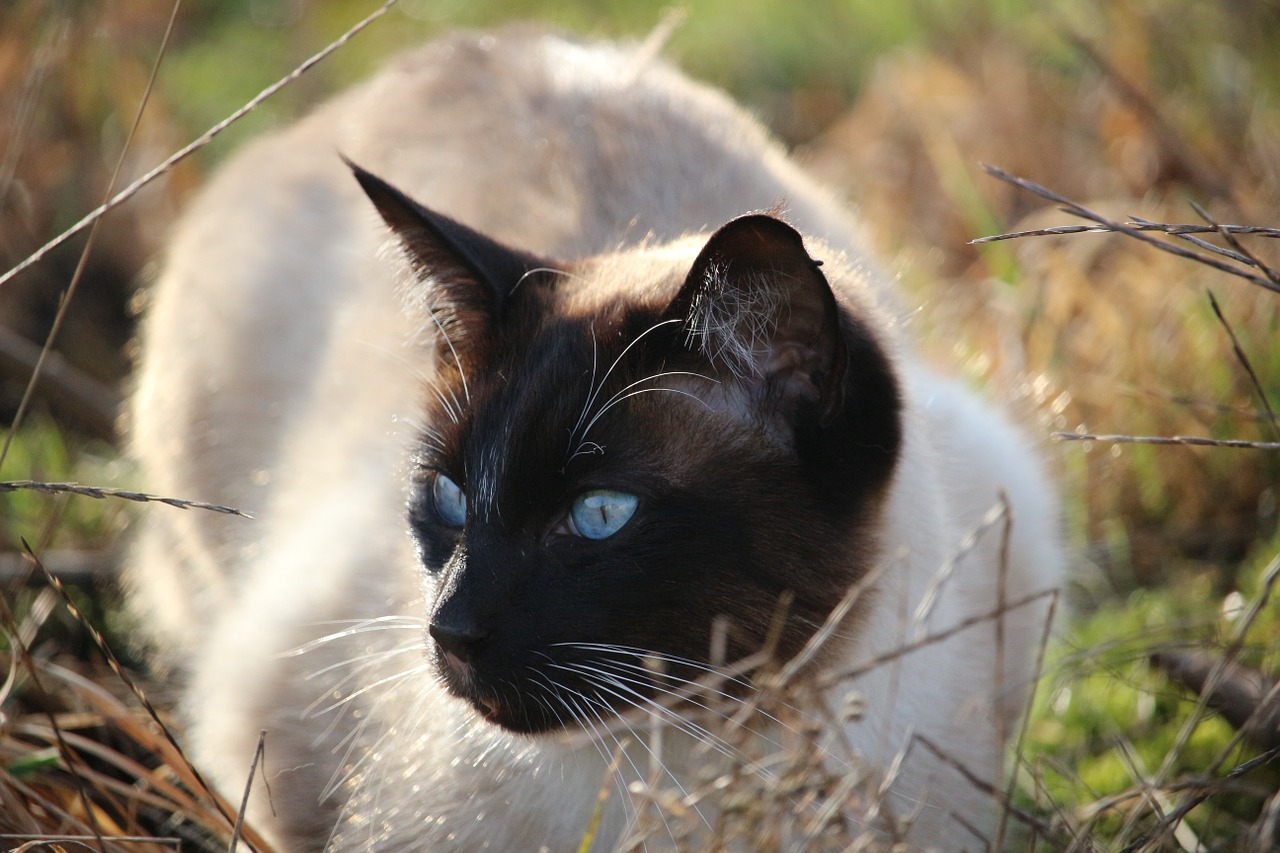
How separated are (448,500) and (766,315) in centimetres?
68

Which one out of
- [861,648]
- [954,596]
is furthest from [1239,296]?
[861,648]

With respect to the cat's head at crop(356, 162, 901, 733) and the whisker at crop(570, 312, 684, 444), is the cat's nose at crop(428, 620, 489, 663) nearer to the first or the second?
the cat's head at crop(356, 162, 901, 733)

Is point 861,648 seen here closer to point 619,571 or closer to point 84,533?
point 619,571

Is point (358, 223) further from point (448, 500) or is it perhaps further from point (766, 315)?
point (766, 315)

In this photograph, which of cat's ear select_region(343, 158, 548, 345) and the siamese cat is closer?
the siamese cat

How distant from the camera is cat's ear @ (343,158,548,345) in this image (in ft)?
6.82

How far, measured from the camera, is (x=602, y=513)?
1.91 meters

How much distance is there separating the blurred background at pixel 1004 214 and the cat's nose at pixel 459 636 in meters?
0.92

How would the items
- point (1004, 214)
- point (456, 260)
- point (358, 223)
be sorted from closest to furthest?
point (456, 260), point (358, 223), point (1004, 214)

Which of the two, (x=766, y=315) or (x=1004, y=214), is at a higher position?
(x=766, y=315)

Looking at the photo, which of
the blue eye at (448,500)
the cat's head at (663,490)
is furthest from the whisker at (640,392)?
the blue eye at (448,500)

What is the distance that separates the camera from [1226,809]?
8.95 feet

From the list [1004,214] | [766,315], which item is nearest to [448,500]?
[766,315]

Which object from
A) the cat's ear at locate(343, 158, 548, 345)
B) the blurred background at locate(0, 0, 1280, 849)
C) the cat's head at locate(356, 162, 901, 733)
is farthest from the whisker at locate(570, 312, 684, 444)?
the blurred background at locate(0, 0, 1280, 849)
